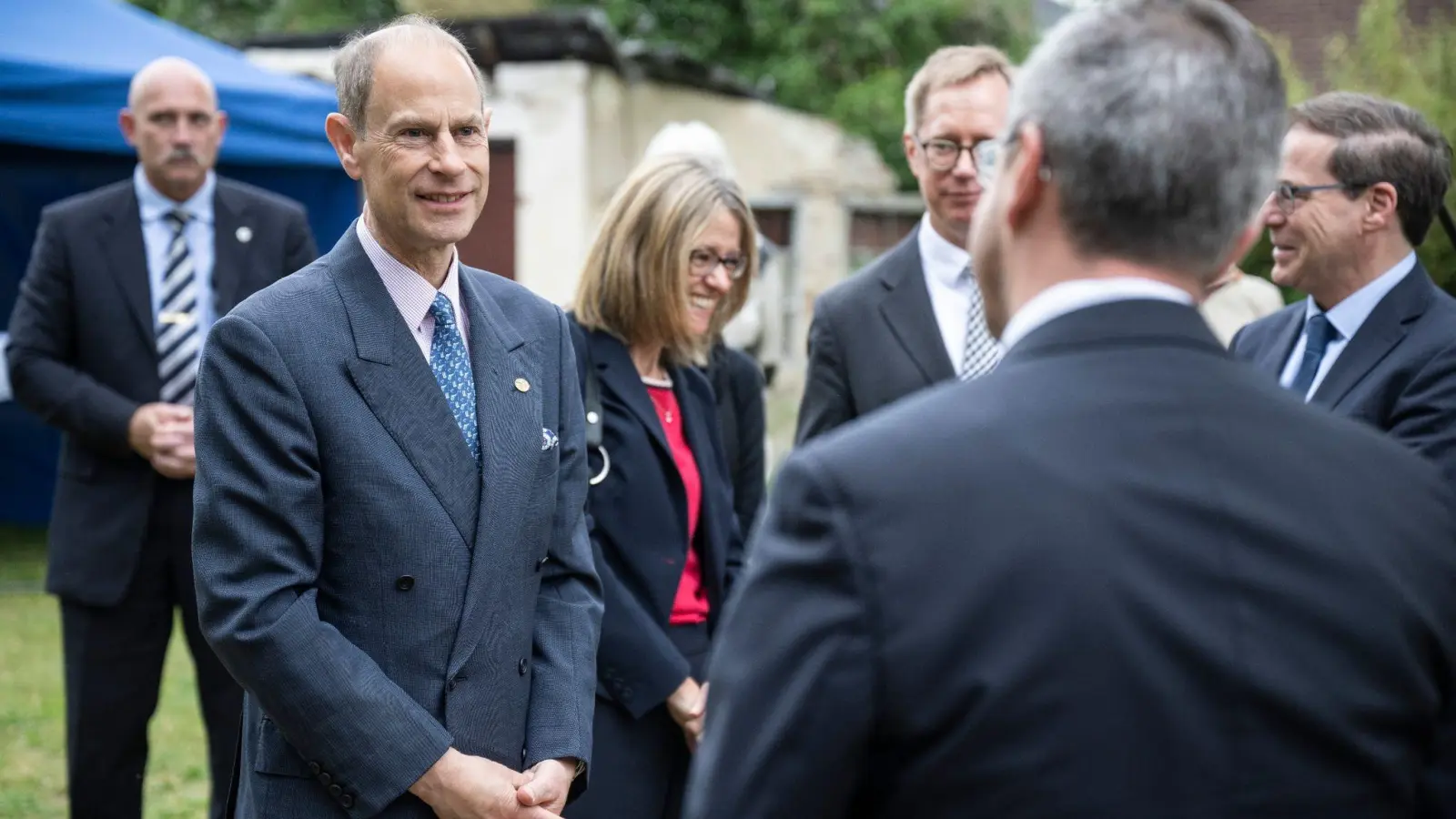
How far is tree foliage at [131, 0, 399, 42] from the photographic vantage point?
19.4 meters

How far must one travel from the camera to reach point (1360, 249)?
10.7 feet

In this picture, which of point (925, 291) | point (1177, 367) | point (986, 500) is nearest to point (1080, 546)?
point (986, 500)

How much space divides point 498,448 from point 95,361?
2.29 metres

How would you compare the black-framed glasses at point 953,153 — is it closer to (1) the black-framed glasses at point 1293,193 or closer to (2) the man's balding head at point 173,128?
(1) the black-framed glasses at point 1293,193

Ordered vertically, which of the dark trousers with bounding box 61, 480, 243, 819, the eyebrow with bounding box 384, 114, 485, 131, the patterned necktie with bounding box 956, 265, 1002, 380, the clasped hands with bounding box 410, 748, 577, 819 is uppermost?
the eyebrow with bounding box 384, 114, 485, 131

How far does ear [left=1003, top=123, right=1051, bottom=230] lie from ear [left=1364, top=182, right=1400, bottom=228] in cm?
225

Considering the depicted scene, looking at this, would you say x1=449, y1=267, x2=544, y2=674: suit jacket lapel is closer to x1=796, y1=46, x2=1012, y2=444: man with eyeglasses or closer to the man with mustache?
x1=796, y1=46, x2=1012, y2=444: man with eyeglasses

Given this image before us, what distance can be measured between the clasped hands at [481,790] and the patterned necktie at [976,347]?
147cm

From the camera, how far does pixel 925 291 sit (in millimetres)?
3488

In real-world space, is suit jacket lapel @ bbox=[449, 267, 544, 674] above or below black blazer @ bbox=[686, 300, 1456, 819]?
below

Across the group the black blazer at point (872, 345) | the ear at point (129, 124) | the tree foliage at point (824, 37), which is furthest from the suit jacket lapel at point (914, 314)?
the tree foliage at point (824, 37)

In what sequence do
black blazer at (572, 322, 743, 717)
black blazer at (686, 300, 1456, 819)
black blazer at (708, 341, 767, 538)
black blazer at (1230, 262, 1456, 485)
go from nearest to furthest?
black blazer at (686, 300, 1456, 819) < black blazer at (1230, 262, 1456, 485) < black blazer at (572, 322, 743, 717) < black blazer at (708, 341, 767, 538)

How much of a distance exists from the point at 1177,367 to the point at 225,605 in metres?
1.51

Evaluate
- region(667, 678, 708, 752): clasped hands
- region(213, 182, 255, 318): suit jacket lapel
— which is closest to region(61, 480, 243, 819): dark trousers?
region(213, 182, 255, 318): suit jacket lapel
